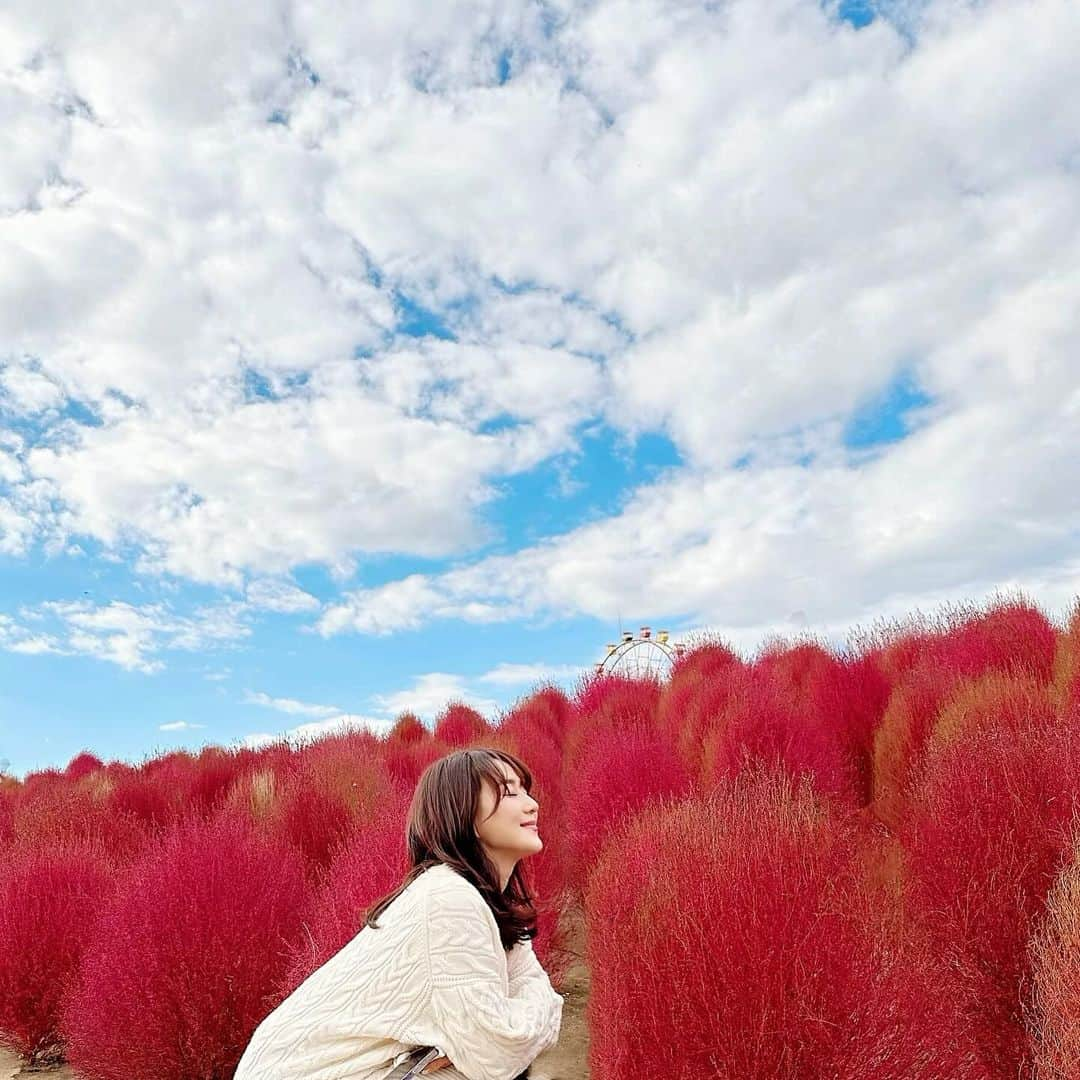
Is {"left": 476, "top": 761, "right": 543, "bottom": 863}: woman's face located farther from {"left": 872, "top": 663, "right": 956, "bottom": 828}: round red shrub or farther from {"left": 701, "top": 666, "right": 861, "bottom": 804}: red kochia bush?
{"left": 872, "top": 663, "right": 956, "bottom": 828}: round red shrub

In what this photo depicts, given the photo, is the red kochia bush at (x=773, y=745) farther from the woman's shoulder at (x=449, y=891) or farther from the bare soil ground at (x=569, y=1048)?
the woman's shoulder at (x=449, y=891)

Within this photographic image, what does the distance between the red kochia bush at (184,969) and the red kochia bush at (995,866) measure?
3.12 m

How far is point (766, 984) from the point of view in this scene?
2.55m

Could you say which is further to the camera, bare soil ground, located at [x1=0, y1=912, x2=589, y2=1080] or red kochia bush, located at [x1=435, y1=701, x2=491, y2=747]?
red kochia bush, located at [x1=435, y1=701, x2=491, y2=747]

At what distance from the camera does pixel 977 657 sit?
7434 millimetres

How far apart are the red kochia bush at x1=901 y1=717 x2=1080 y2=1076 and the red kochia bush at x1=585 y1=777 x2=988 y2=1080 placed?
2.24ft

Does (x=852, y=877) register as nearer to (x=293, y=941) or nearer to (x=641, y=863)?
(x=641, y=863)

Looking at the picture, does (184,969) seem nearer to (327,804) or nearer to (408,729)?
(327,804)

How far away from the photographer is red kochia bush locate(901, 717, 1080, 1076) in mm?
3582

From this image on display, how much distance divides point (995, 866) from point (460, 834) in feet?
8.54

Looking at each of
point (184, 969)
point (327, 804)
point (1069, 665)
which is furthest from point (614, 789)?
point (1069, 665)

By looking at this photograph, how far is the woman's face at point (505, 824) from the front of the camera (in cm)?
238

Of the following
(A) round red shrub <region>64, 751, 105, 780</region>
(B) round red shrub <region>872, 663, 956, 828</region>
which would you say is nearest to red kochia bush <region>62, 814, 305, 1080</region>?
(B) round red shrub <region>872, 663, 956, 828</region>

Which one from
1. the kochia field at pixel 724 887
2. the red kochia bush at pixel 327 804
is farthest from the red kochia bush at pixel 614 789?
the red kochia bush at pixel 327 804
